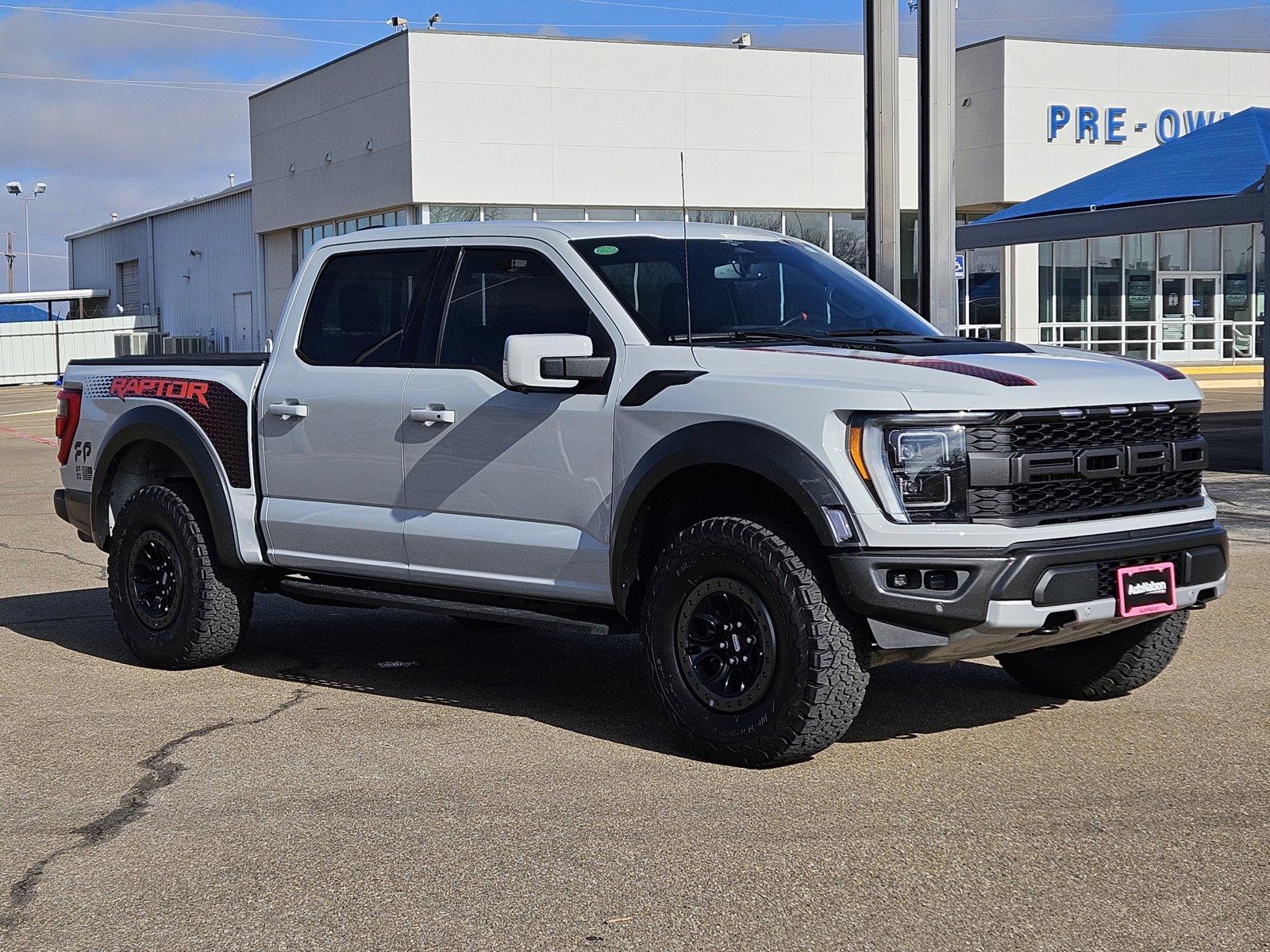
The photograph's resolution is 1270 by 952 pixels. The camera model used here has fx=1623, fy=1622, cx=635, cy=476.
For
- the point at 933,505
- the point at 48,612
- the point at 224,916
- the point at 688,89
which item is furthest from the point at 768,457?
the point at 688,89

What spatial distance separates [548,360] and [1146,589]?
229 cm

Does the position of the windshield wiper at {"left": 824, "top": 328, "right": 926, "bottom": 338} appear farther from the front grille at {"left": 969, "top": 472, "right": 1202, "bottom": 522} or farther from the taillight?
the taillight

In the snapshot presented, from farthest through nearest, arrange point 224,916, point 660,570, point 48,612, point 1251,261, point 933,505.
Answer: point 1251,261, point 48,612, point 660,570, point 933,505, point 224,916

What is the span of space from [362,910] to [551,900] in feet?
1.65

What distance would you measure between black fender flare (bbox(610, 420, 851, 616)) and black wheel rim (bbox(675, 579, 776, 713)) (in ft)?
1.18

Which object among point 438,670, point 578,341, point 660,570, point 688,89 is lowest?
point 438,670

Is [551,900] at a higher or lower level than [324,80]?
lower

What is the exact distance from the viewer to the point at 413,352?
22.6ft

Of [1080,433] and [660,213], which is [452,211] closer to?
[660,213]

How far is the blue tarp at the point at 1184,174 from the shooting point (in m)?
18.6

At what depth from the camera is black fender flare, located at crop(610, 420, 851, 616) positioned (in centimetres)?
537

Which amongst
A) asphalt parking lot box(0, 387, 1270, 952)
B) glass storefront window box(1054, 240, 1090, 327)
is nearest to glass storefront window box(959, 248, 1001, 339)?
glass storefront window box(1054, 240, 1090, 327)

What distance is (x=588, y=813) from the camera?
5156 millimetres

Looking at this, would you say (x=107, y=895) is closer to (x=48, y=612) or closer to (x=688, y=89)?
(x=48, y=612)
